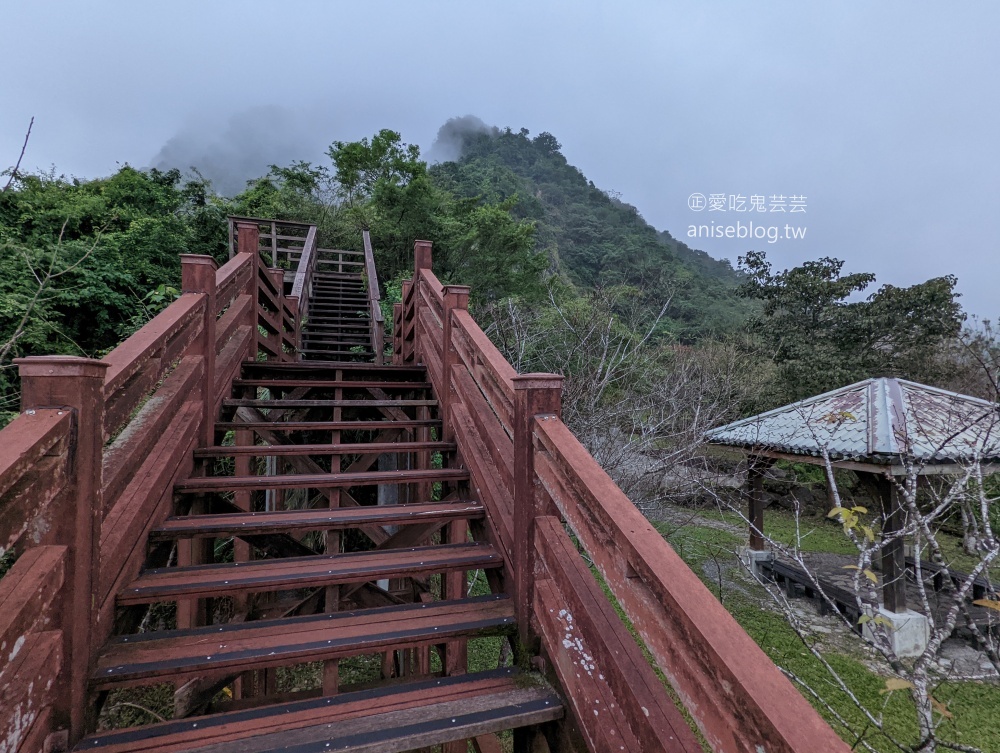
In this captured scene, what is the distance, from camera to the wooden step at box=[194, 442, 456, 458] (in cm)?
253

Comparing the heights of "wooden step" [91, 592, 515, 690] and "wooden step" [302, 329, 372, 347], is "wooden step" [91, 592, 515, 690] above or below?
below

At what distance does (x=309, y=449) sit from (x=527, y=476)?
151cm

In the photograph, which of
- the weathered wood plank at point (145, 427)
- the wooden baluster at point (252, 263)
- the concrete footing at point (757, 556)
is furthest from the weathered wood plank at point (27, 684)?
the concrete footing at point (757, 556)

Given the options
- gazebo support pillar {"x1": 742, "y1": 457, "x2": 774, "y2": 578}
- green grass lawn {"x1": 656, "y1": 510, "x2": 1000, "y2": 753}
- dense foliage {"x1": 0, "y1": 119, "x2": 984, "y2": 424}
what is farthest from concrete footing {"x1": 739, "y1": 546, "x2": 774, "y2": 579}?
dense foliage {"x1": 0, "y1": 119, "x2": 984, "y2": 424}

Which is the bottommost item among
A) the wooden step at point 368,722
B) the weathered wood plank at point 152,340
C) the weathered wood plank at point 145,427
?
the wooden step at point 368,722

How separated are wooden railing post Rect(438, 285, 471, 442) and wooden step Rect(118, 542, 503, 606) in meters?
0.99

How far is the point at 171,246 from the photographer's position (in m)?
9.20

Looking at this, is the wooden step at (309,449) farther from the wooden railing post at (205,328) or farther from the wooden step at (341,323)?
the wooden step at (341,323)

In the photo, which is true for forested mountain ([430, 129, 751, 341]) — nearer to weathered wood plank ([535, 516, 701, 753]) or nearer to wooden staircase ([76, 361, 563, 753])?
wooden staircase ([76, 361, 563, 753])

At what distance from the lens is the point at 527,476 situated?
1.89 meters

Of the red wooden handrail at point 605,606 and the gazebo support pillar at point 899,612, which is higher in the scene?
the red wooden handrail at point 605,606

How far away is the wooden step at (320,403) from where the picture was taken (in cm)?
309

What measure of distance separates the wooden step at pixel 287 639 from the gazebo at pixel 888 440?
444cm

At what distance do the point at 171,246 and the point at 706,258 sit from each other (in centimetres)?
5315
